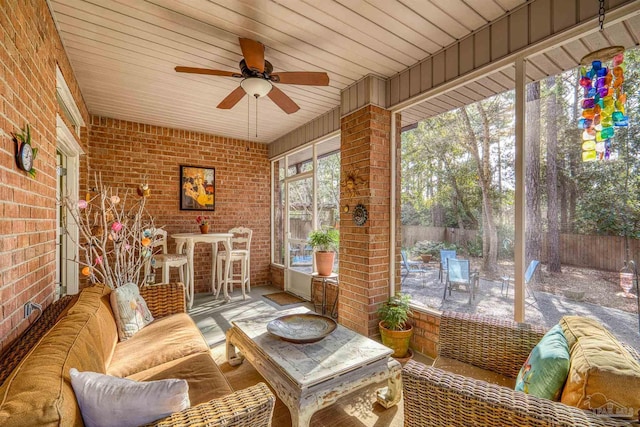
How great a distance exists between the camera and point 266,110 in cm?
379

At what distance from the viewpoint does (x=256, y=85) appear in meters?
2.24

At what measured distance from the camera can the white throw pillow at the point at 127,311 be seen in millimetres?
2107

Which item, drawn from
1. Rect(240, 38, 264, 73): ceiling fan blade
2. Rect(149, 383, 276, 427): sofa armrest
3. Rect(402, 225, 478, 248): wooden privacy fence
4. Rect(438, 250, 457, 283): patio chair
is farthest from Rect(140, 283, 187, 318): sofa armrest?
Rect(438, 250, 457, 283): patio chair

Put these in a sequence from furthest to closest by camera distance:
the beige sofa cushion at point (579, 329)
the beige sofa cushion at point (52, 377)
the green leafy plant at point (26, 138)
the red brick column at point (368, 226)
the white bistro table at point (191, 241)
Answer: the white bistro table at point (191, 241) < the red brick column at point (368, 226) < the green leafy plant at point (26, 138) < the beige sofa cushion at point (579, 329) < the beige sofa cushion at point (52, 377)

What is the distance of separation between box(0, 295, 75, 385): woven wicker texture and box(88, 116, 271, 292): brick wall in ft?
8.46

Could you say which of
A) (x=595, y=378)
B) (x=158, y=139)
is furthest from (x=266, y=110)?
(x=595, y=378)

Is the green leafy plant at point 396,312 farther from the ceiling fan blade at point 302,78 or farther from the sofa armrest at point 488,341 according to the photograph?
the ceiling fan blade at point 302,78

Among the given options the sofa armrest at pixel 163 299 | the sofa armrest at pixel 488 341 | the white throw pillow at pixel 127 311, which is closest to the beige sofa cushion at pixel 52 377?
the white throw pillow at pixel 127 311

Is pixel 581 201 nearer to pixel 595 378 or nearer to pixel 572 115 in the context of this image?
pixel 572 115

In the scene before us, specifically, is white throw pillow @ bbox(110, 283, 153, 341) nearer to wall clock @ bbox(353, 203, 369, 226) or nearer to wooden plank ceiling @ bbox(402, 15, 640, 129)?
wall clock @ bbox(353, 203, 369, 226)

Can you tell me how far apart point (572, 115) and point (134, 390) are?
2799 mm

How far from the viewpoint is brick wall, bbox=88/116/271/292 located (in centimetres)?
419

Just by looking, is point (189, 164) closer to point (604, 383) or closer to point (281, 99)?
point (281, 99)

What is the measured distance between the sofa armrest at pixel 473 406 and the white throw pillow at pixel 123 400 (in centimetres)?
90
